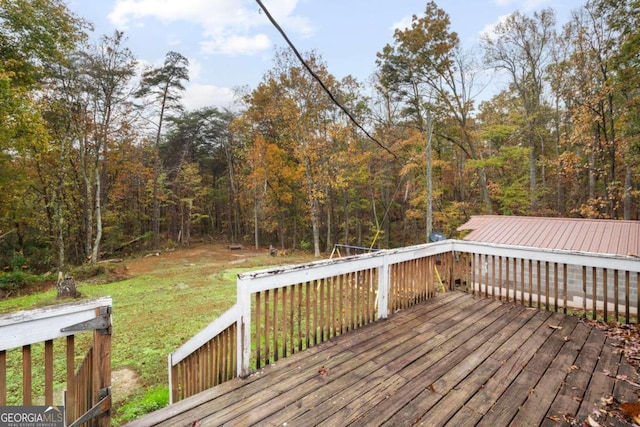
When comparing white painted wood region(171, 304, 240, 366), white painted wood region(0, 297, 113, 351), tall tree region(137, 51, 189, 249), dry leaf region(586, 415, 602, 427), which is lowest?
dry leaf region(586, 415, 602, 427)

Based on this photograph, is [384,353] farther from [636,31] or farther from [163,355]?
[636,31]

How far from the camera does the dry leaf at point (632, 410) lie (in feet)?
6.05

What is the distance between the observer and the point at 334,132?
15.0m

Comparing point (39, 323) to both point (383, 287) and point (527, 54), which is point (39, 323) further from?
point (527, 54)

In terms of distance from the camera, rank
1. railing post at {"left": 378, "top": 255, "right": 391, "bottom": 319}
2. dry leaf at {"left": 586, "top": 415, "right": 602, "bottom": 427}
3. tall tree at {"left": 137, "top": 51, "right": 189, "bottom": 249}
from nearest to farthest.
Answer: dry leaf at {"left": 586, "top": 415, "right": 602, "bottom": 427} < railing post at {"left": 378, "top": 255, "right": 391, "bottom": 319} < tall tree at {"left": 137, "top": 51, "right": 189, "bottom": 249}

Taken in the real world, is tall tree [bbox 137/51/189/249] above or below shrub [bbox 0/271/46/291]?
above

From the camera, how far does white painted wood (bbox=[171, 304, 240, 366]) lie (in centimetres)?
230

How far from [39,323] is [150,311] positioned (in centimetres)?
612

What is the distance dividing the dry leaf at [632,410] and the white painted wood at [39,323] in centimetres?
333

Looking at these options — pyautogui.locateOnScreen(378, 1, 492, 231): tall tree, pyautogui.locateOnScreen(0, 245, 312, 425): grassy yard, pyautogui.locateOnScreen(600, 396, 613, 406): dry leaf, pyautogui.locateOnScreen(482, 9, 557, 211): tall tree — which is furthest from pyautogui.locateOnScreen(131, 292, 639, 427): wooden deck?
pyautogui.locateOnScreen(482, 9, 557, 211): tall tree

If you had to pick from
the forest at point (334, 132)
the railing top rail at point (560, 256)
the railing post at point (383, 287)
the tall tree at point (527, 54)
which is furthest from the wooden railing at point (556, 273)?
the tall tree at point (527, 54)

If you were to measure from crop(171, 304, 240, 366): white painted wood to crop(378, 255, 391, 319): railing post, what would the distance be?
1.82 m

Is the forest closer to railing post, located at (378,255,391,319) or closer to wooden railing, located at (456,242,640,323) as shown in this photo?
wooden railing, located at (456,242,640,323)

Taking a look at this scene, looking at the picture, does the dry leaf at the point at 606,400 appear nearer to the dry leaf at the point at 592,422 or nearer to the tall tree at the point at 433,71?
the dry leaf at the point at 592,422
